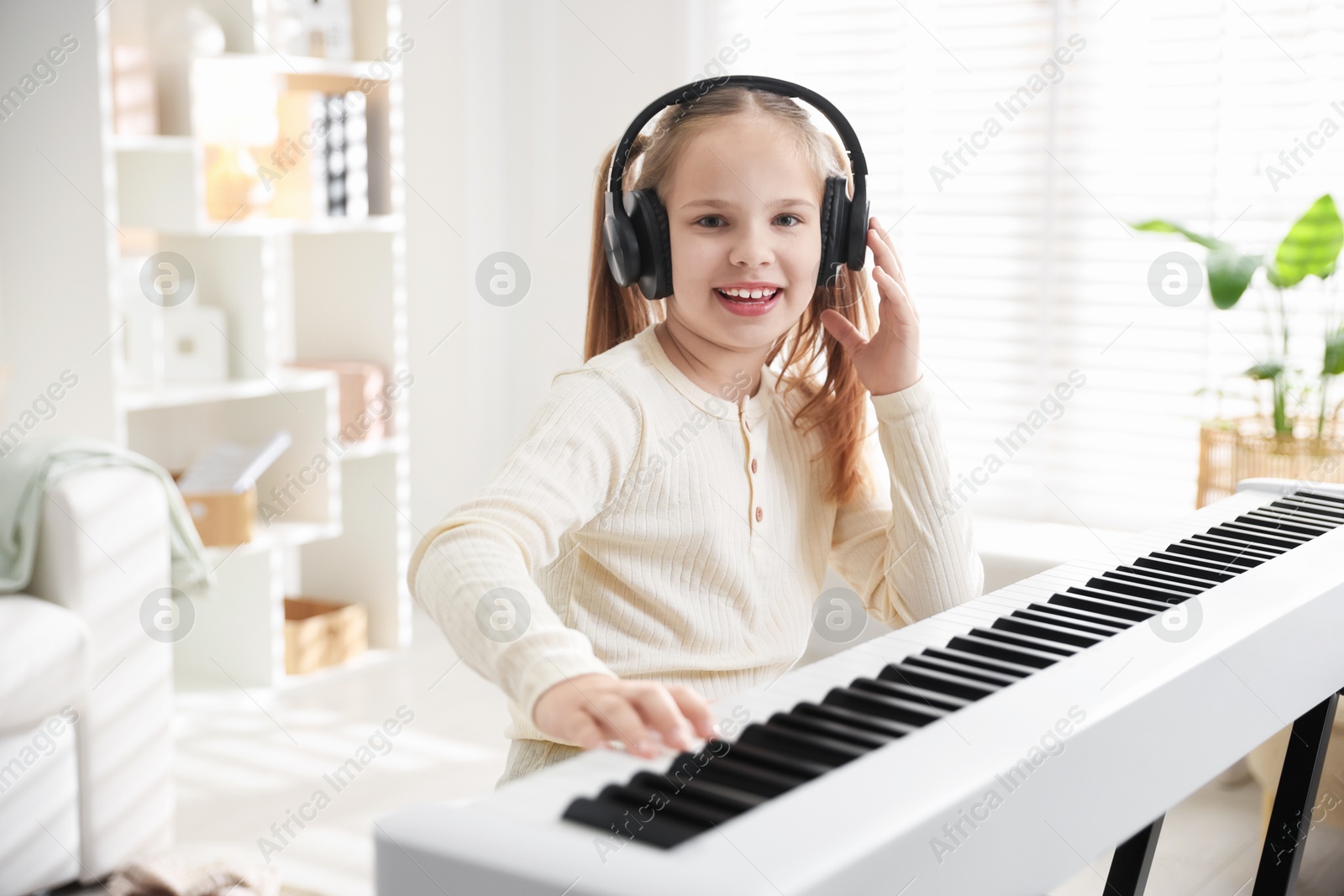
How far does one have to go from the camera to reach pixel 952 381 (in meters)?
3.12

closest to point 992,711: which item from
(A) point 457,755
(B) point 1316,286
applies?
(A) point 457,755

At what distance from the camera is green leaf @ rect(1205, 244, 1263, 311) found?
2.30m

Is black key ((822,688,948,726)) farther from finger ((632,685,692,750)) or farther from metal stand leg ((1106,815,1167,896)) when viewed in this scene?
metal stand leg ((1106,815,1167,896))

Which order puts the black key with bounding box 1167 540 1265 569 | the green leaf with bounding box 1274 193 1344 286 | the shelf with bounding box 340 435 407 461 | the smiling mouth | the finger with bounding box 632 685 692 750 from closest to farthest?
the finger with bounding box 632 685 692 750, the black key with bounding box 1167 540 1265 569, the smiling mouth, the green leaf with bounding box 1274 193 1344 286, the shelf with bounding box 340 435 407 461

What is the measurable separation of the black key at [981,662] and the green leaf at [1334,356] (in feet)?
5.91

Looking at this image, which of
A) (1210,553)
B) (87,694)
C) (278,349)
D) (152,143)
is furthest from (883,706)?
(278,349)

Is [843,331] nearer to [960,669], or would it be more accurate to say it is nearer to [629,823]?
[960,669]

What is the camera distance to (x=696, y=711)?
658mm

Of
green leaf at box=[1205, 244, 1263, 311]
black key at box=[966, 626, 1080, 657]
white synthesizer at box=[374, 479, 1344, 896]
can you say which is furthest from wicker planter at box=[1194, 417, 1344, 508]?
black key at box=[966, 626, 1080, 657]

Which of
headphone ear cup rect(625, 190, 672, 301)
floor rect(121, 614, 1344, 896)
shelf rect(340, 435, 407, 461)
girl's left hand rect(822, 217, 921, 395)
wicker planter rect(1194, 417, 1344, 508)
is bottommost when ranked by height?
floor rect(121, 614, 1344, 896)

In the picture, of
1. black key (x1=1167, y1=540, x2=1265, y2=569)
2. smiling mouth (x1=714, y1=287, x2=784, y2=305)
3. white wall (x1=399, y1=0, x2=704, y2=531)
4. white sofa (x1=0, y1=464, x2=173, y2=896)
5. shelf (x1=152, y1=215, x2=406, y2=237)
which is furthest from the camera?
white wall (x1=399, y1=0, x2=704, y2=531)

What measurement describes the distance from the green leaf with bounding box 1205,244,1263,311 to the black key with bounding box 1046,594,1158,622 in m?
1.55

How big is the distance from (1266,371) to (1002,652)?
1764 millimetres

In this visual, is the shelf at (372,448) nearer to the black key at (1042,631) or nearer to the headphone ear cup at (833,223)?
the headphone ear cup at (833,223)
